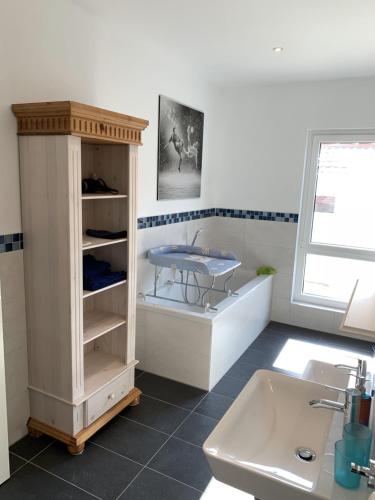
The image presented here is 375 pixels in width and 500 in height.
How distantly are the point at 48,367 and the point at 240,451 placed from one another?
4.32 ft

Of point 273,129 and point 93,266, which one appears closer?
point 93,266

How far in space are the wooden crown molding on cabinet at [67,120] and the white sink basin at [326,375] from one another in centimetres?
148

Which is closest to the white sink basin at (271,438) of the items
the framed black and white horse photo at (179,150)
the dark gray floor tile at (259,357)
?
the dark gray floor tile at (259,357)

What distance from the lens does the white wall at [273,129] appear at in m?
3.62

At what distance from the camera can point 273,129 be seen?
3.98 metres

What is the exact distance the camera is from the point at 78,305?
2023 millimetres

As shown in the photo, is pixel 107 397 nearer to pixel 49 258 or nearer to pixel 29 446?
pixel 29 446

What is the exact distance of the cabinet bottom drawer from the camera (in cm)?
218

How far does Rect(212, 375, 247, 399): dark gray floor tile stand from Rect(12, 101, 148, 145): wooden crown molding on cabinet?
186 centimetres

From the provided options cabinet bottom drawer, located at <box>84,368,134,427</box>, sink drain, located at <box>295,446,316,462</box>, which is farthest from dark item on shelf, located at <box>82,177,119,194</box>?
sink drain, located at <box>295,446,316,462</box>

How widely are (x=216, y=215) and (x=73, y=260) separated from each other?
2.67 meters

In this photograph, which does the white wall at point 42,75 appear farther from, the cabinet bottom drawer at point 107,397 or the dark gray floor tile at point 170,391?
the dark gray floor tile at point 170,391

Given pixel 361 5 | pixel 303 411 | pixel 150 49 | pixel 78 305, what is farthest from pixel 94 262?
pixel 361 5

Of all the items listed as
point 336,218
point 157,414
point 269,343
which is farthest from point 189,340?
point 336,218
